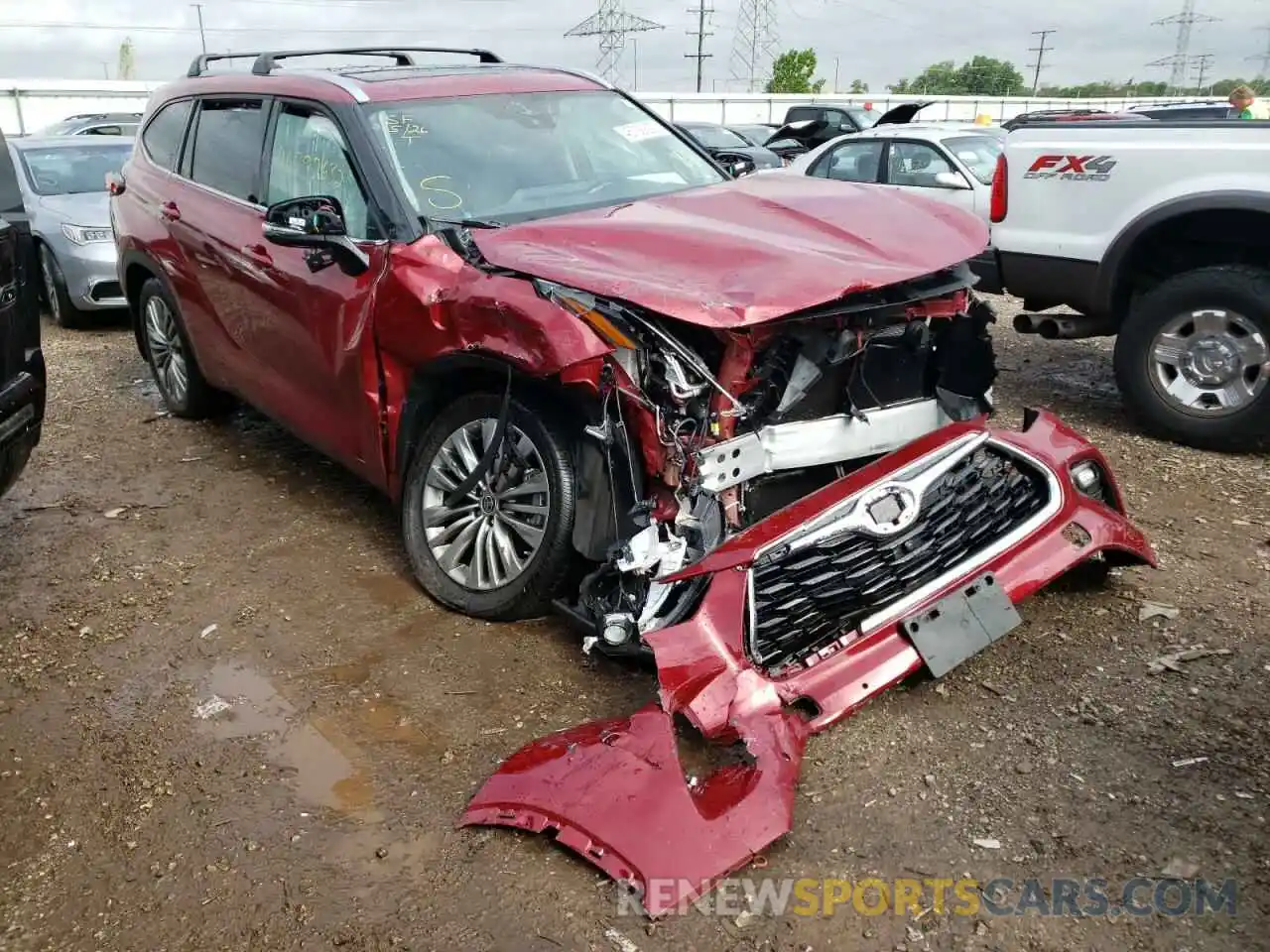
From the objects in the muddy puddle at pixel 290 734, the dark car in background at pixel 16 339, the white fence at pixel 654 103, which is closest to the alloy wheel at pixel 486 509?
the muddy puddle at pixel 290 734

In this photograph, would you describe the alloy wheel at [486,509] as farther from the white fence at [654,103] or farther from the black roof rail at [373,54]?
the white fence at [654,103]

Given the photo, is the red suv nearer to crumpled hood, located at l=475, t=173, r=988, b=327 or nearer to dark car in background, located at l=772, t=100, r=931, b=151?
crumpled hood, located at l=475, t=173, r=988, b=327

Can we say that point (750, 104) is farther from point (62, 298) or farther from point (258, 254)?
point (258, 254)

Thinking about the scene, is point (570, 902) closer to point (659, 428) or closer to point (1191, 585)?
point (659, 428)

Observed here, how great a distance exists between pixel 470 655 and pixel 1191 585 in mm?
2635

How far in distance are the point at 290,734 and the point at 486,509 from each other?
96 centimetres

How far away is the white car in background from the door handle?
586 centimetres

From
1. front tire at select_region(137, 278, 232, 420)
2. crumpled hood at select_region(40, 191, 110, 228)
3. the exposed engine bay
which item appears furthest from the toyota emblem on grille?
crumpled hood at select_region(40, 191, 110, 228)

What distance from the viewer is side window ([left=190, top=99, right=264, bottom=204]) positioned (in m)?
4.54

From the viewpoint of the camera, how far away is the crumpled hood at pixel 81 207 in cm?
873

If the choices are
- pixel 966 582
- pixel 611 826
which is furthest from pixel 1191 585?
pixel 611 826

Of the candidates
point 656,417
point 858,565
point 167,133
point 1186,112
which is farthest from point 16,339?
point 1186,112

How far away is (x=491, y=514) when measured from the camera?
141 inches

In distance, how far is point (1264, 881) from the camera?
239 cm
